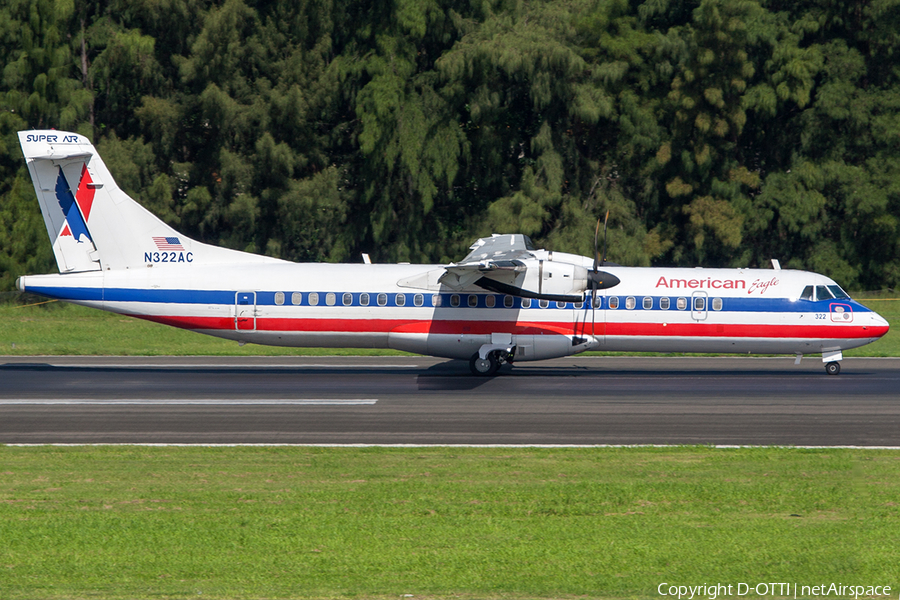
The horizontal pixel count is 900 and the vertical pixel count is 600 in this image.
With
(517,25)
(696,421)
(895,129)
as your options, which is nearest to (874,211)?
(895,129)

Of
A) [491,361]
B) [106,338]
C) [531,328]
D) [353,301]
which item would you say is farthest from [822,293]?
[106,338]

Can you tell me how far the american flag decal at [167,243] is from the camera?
25859mm

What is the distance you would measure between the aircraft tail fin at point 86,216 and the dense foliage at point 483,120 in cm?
1896

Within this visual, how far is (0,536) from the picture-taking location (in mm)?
10367

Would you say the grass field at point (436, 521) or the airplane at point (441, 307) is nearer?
the grass field at point (436, 521)

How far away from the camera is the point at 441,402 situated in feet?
68.9

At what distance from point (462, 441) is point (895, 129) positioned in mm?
36916

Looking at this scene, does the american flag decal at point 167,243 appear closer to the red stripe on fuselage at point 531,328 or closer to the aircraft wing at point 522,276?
the red stripe on fuselage at point 531,328

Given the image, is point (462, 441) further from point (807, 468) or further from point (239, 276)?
point (239, 276)

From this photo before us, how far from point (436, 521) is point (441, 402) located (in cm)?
981

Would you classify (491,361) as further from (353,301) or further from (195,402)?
(195,402)

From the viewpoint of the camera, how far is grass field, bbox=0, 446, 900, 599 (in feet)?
29.6

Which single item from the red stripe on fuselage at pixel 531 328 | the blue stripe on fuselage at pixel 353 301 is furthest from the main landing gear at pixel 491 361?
the blue stripe on fuselage at pixel 353 301

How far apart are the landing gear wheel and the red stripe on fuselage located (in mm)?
707
